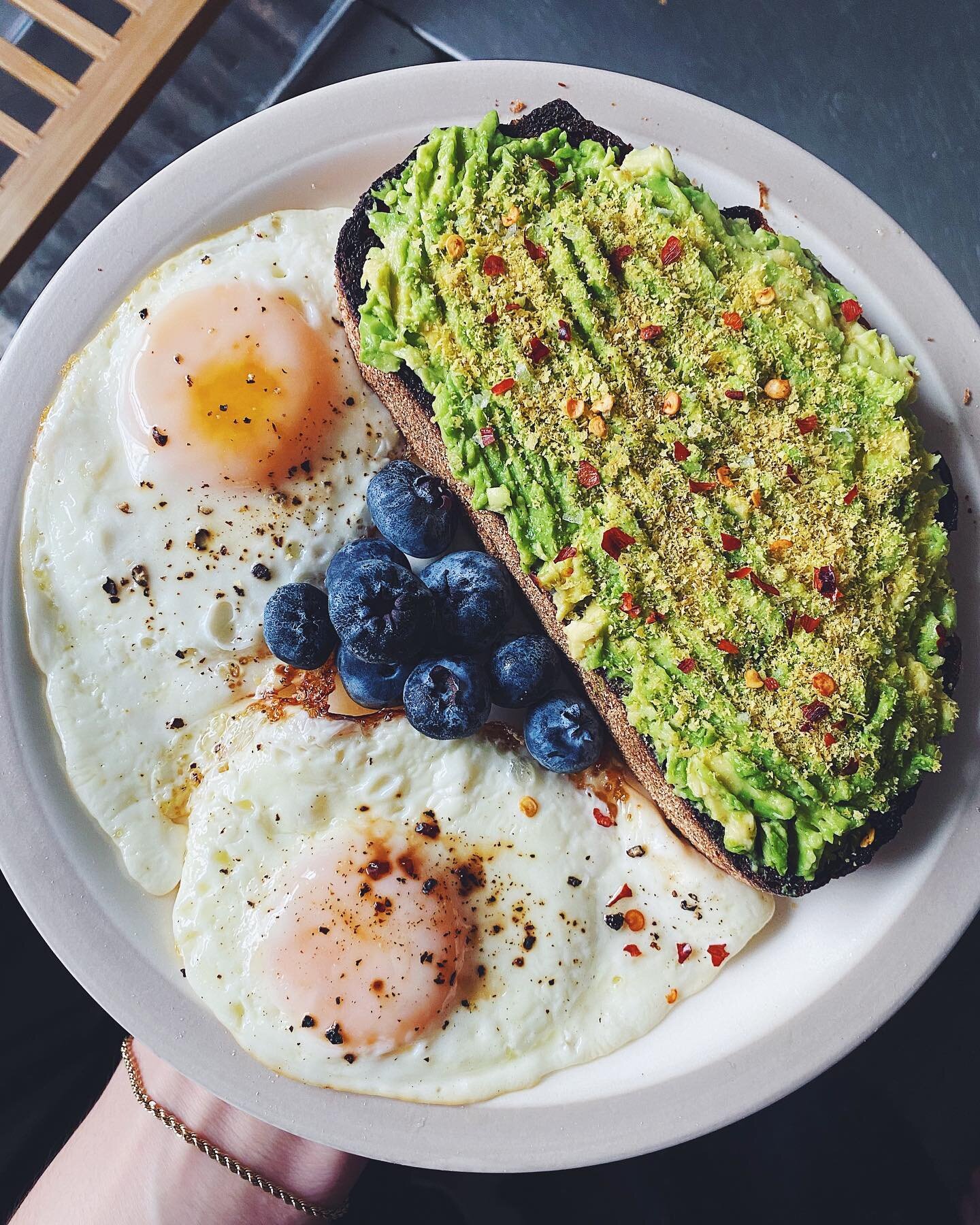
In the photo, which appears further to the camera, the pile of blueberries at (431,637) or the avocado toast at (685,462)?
the pile of blueberries at (431,637)

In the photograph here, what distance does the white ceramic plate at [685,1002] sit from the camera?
1.82 meters

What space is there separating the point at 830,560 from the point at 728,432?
1.03ft

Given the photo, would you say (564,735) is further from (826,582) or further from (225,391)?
(225,391)

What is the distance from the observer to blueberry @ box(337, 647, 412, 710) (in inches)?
71.9

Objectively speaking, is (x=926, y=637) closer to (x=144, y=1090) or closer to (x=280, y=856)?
(x=280, y=856)

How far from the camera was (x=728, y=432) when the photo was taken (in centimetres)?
170

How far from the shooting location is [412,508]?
1.79 meters

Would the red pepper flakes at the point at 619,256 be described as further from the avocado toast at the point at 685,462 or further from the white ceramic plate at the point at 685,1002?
the white ceramic plate at the point at 685,1002

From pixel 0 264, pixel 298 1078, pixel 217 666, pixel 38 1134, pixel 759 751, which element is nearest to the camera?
pixel 759 751

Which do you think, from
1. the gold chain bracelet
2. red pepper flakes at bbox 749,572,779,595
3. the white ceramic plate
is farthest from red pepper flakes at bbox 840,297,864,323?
the gold chain bracelet

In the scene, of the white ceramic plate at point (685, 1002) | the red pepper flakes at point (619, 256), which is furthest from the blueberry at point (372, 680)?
the red pepper flakes at point (619, 256)

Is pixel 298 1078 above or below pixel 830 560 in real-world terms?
below

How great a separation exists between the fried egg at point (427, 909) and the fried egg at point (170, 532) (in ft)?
0.44

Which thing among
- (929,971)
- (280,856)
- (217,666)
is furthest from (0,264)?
(929,971)
